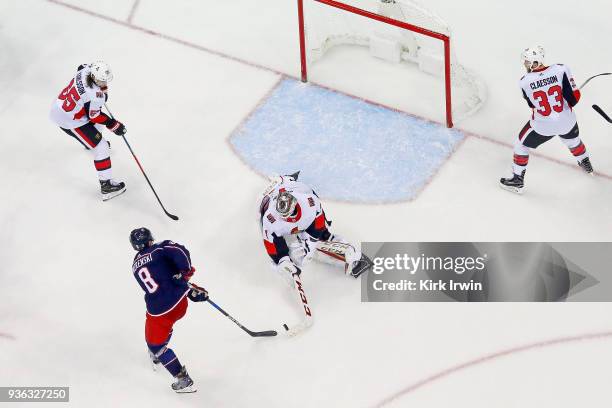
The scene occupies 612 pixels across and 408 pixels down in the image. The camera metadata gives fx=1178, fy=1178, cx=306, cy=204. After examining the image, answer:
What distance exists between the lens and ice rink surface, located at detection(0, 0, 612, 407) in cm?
729

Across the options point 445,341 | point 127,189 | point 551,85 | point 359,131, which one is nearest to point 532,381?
point 445,341

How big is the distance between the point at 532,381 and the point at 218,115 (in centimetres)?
327

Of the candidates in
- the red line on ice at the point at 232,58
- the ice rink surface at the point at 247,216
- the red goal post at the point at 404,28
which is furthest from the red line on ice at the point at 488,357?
the red goal post at the point at 404,28

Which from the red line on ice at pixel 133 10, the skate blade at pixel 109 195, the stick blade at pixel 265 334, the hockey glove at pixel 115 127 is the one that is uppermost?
the hockey glove at pixel 115 127

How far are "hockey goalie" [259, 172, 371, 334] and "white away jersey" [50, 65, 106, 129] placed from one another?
4.41 feet

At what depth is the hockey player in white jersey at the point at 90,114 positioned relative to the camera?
7.94 meters

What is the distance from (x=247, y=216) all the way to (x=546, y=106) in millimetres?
2186

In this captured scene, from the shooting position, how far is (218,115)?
899 cm

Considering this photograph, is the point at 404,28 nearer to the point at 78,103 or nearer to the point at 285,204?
the point at 285,204

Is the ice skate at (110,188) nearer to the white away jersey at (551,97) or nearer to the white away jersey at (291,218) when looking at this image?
the white away jersey at (291,218)

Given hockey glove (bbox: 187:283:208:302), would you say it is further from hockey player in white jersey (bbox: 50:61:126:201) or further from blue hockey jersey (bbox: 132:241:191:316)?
hockey player in white jersey (bbox: 50:61:126:201)

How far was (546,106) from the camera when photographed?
25.2 ft

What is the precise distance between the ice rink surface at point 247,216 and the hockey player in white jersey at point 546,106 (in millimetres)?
366

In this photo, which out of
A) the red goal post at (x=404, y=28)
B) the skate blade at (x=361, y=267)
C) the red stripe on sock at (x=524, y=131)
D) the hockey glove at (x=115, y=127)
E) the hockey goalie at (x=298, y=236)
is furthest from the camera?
the red goal post at (x=404, y=28)
